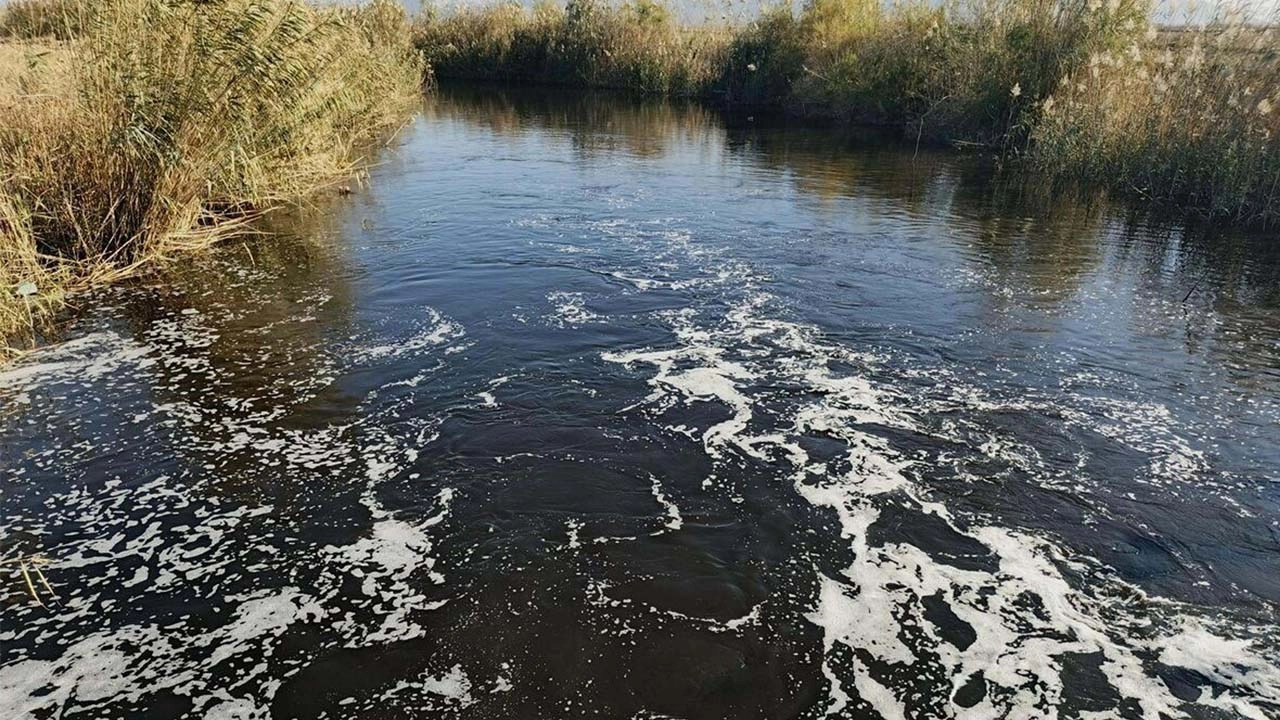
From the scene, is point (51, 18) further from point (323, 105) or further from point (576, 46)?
point (576, 46)

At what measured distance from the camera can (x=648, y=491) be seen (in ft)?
15.5

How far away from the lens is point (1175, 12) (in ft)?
43.1

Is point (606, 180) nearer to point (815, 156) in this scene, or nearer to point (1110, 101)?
point (815, 156)

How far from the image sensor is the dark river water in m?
3.37

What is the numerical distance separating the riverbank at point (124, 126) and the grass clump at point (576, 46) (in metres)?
22.8

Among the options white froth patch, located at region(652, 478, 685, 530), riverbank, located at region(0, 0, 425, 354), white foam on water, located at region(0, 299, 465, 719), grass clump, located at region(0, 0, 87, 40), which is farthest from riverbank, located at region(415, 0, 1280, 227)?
grass clump, located at region(0, 0, 87, 40)

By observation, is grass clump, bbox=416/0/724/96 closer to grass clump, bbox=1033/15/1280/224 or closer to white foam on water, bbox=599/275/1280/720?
grass clump, bbox=1033/15/1280/224

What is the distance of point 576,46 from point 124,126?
29311 mm

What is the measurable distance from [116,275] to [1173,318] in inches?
439

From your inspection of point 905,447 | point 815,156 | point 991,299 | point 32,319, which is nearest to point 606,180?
point 815,156

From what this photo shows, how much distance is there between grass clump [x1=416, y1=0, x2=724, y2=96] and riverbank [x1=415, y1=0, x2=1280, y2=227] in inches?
3.7

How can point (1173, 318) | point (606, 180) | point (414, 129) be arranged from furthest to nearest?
point (414, 129) → point (606, 180) → point (1173, 318)

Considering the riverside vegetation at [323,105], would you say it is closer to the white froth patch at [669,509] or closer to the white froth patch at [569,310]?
the white froth patch at [569,310]

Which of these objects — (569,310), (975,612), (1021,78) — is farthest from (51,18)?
(1021,78)
